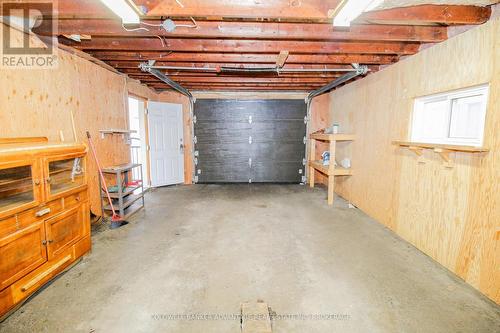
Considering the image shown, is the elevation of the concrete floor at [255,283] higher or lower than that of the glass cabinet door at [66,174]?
lower

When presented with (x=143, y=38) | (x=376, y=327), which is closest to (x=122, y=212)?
(x=143, y=38)

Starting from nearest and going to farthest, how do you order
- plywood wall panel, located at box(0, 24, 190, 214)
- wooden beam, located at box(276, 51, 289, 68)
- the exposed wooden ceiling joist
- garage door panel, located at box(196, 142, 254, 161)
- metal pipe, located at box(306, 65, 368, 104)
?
1. the exposed wooden ceiling joist
2. plywood wall panel, located at box(0, 24, 190, 214)
3. wooden beam, located at box(276, 51, 289, 68)
4. metal pipe, located at box(306, 65, 368, 104)
5. garage door panel, located at box(196, 142, 254, 161)

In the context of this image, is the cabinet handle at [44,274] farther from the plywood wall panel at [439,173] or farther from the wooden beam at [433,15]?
the plywood wall panel at [439,173]

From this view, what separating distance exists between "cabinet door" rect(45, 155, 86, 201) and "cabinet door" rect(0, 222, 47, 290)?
381 millimetres

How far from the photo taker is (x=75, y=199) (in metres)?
2.55

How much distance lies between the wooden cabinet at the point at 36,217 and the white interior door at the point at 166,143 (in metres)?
3.05

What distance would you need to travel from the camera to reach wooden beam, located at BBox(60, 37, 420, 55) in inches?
118

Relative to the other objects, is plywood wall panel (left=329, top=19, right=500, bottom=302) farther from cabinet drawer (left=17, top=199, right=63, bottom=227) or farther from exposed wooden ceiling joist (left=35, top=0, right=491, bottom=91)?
cabinet drawer (left=17, top=199, right=63, bottom=227)

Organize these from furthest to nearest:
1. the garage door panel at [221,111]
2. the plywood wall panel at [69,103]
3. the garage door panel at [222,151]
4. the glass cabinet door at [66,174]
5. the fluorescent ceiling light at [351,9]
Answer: the garage door panel at [222,151]
the garage door panel at [221,111]
the glass cabinet door at [66,174]
the plywood wall panel at [69,103]
the fluorescent ceiling light at [351,9]

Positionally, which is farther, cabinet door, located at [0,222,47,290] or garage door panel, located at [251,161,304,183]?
garage door panel, located at [251,161,304,183]

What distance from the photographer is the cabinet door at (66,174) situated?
Answer: 2402 mm

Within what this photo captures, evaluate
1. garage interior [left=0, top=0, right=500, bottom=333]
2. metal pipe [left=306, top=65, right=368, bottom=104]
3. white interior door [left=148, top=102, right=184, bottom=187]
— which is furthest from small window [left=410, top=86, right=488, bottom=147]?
white interior door [left=148, top=102, right=184, bottom=187]

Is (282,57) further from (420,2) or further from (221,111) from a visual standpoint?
(221,111)

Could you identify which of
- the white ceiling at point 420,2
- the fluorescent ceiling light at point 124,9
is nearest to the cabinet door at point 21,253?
the fluorescent ceiling light at point 124,9
